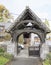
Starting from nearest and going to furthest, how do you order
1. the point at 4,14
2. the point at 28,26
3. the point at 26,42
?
the point at 28,26
the point at 26,42
the point at 4,14

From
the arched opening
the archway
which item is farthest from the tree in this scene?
the archway

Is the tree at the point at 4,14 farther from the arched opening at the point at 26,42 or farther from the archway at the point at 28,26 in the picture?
the archway at the point at 28,26

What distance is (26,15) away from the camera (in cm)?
3678

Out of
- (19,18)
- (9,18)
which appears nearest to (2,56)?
(19,18)

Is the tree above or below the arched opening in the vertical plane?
above

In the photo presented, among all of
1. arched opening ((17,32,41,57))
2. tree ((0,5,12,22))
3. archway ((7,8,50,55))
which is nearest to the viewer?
archway ((7,8,50,55))

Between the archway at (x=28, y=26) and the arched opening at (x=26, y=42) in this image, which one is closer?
the archway at (x=28, y=26)

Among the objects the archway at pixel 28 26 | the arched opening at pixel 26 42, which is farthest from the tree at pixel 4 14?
the archway at pixel 28 26

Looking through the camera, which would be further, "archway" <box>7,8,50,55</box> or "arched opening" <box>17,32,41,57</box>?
"arched opening" <box>17,32,41,57</box>

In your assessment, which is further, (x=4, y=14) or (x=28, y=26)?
(x=4, y=14)

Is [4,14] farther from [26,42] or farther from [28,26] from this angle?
[28,26]

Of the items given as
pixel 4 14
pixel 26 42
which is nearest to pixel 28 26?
pixel 26 42

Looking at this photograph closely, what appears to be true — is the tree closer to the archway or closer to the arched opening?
the arched opening

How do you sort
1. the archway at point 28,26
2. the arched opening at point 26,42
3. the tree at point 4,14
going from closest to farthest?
the archway at point 28,26 → the arched opening at point 26,42 → the tree at point 4,14
